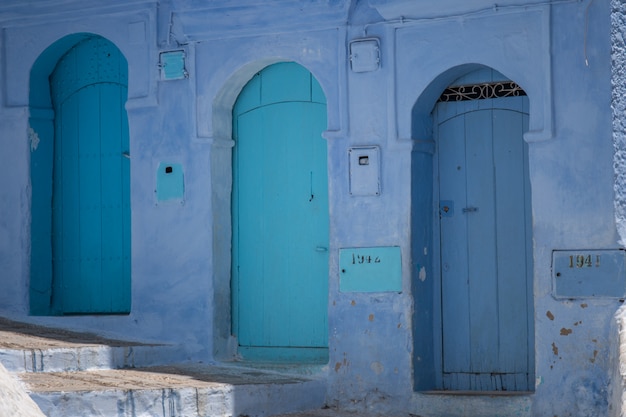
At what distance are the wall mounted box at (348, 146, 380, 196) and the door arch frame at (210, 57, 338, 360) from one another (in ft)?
3.51

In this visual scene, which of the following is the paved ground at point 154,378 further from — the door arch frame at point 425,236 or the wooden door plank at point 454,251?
the wooden door plank at point 454,251

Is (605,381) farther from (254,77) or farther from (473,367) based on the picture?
(254,77)

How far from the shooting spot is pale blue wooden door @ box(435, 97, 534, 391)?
10266 millimetres

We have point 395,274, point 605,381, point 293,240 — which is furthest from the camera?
point 293,240

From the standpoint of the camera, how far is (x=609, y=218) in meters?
9.37

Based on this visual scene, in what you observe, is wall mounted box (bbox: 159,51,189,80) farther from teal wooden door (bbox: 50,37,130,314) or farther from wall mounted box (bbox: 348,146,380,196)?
wall mounted box (bbox: 348,146,380,196)

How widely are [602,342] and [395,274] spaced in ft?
5.89

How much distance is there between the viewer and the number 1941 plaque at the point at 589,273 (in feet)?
30.5

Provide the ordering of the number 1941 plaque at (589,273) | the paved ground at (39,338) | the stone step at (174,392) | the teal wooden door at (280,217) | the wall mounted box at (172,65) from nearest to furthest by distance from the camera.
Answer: the stone step at (174,392) → the number 1941 plaque at (589,273) → the paved ground at (39,338) → the teal wooden door at (280,217) → the wall mounted box at (172,65)

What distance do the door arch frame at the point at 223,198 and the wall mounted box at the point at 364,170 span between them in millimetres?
1071

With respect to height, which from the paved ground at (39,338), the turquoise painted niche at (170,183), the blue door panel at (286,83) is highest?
the blue door panel at (286,83)

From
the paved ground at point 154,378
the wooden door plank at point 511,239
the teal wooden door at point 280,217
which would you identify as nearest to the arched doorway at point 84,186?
the teal wooden door at point 280,217

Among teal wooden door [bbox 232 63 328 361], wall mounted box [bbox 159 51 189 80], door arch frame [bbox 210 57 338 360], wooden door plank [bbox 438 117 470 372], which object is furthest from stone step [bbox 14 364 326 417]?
wall mounted box [bbox 159 51 189 80]

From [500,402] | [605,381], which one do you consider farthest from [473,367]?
[605,381]
